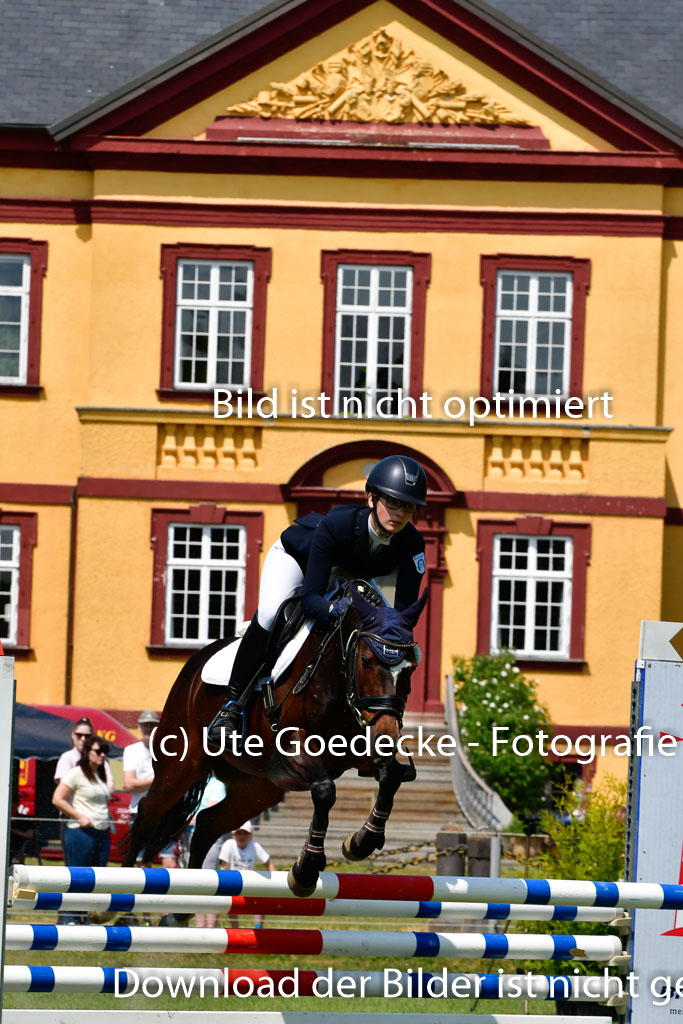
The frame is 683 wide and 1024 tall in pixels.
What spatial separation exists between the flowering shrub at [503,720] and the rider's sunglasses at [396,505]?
47.4 feet

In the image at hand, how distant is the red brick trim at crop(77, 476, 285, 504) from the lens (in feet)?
75.7

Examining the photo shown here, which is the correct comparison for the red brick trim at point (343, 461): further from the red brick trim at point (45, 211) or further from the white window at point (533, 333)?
A: the red brick trim at point (45, 211)

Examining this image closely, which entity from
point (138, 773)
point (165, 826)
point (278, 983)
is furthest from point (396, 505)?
point (138, 773)

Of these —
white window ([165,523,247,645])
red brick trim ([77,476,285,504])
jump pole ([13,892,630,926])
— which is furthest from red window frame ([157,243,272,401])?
jump pole ([13,892,630,926])

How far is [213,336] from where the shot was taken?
76.4ft

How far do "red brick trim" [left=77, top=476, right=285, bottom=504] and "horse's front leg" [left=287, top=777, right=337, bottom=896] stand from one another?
17.0 m

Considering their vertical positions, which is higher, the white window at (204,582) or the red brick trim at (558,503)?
the red brick trim at (558,503)

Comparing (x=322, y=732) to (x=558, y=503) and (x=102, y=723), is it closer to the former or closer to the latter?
(x=102, y=723)

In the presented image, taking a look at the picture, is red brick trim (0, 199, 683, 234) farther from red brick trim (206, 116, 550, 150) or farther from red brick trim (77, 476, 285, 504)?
red brick trim (77, 476, 285, 504)

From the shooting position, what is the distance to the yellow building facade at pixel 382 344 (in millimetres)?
22953

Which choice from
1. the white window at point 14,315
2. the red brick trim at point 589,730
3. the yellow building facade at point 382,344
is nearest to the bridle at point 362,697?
the yellow building facade at point 382,344

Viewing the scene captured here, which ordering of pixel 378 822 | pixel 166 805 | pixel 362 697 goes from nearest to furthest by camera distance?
1. pixel 378 822
2. pixel 362 697
3. pixel 166 805

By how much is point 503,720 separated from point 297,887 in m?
15.5

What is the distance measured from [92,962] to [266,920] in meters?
1.91
